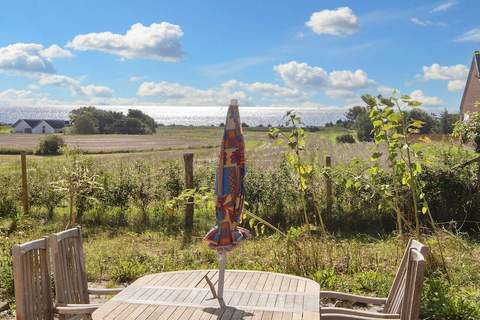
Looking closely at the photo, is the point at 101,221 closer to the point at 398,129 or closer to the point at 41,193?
the point at 41,193

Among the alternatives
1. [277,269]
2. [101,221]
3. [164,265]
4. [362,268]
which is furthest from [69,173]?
[362,268]

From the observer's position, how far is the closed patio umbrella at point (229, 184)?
9.51 feet

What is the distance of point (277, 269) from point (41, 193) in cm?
646

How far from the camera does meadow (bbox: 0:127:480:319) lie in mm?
5844

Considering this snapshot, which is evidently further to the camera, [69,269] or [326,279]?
[326,279]

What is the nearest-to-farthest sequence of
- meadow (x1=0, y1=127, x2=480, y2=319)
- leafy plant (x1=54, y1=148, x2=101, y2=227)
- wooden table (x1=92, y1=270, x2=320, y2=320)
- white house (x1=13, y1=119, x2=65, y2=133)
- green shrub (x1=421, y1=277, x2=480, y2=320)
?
wooden table (x1=92, y1=270, x2=320, y2=320)
green shrub (x1=421, y1=277, x2=480, y2=320)
meadow (x1=0, y1=127, x2=480, y2=319)
leafy plant (x1=54, y1=148, x2=101, y2=227)
white house (x1=13, y1=119, x2=65, y2=133)

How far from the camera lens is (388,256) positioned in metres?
6.69

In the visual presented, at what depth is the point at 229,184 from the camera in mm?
2910

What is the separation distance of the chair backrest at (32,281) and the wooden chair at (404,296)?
1681 millimetres

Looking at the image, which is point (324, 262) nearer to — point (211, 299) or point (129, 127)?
point (211, 299)

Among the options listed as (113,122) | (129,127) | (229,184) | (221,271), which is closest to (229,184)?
(229,184)

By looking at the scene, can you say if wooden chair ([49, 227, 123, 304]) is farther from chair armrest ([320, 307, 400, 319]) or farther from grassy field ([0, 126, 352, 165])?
grassy field ([0, 126, 352, 165])

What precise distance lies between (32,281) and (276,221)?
6.72 meters

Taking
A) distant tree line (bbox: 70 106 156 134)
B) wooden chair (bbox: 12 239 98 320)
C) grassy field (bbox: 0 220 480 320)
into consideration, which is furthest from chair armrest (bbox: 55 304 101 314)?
distant tree line (bbox: 70 106 156 134)
